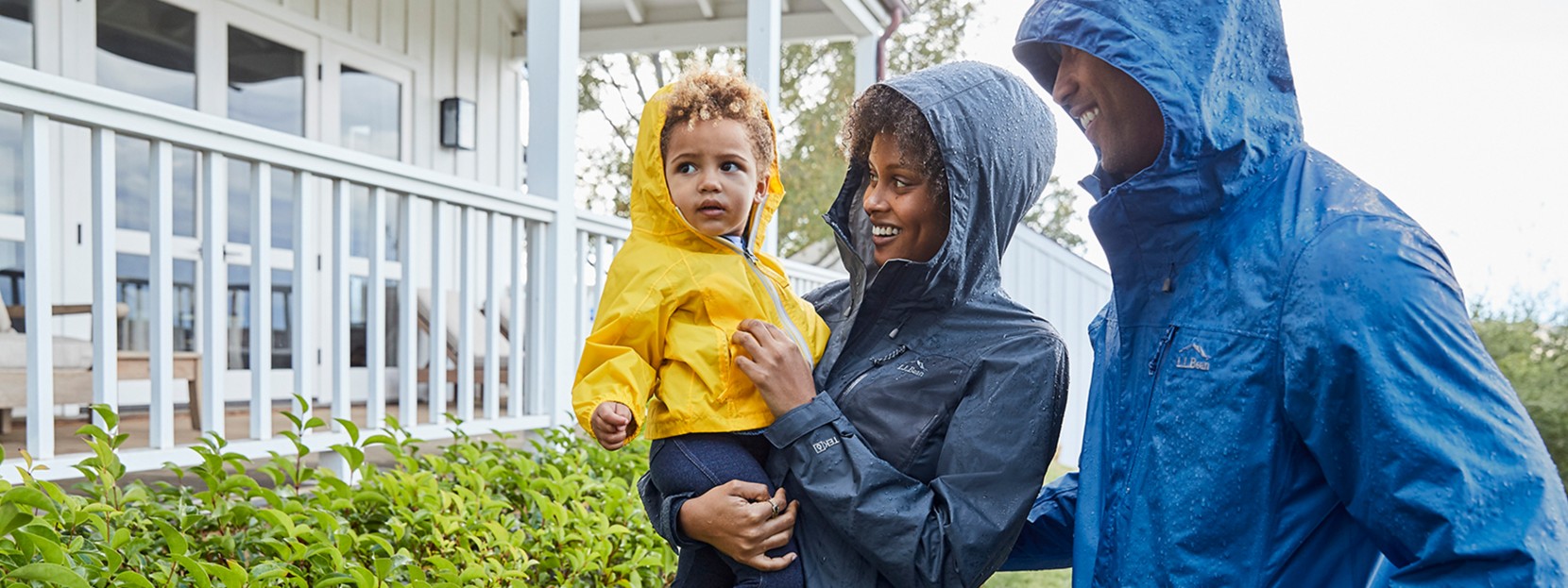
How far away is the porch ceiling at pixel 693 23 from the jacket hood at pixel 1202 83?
7772 mm

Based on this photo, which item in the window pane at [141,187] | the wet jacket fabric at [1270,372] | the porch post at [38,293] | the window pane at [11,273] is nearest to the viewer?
the wet jacket fabric at [1270,372]

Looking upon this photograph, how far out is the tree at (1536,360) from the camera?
11078 mm

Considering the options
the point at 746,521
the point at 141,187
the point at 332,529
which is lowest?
the point at 332,529

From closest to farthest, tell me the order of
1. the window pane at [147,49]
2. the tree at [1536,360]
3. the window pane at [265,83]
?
the window pane at [147,49], the window pane at [265,83], the tree at [1536,360]

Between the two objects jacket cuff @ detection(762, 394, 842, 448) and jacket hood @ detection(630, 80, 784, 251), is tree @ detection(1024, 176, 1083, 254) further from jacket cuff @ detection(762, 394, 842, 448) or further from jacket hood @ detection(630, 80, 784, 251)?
jacket cuff @ detection(762, 394, 842, 448)

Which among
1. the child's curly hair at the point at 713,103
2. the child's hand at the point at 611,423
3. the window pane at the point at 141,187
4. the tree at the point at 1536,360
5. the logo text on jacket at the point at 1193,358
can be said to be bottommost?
the tree at the point at 1536,360

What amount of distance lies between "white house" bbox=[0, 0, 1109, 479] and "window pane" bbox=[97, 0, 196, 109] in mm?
15

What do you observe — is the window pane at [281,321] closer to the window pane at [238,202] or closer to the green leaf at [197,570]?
the window pane at [238,202]

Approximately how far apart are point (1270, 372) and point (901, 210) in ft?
2.26

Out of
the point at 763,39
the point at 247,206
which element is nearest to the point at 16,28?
the point at 247,206

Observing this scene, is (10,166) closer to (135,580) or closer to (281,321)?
(281,321)

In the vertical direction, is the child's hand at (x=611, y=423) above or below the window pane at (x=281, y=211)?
below

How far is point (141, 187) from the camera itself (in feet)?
23.3

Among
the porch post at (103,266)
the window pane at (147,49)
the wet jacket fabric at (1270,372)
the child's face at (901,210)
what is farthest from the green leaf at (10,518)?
the window pane at (147,49)
